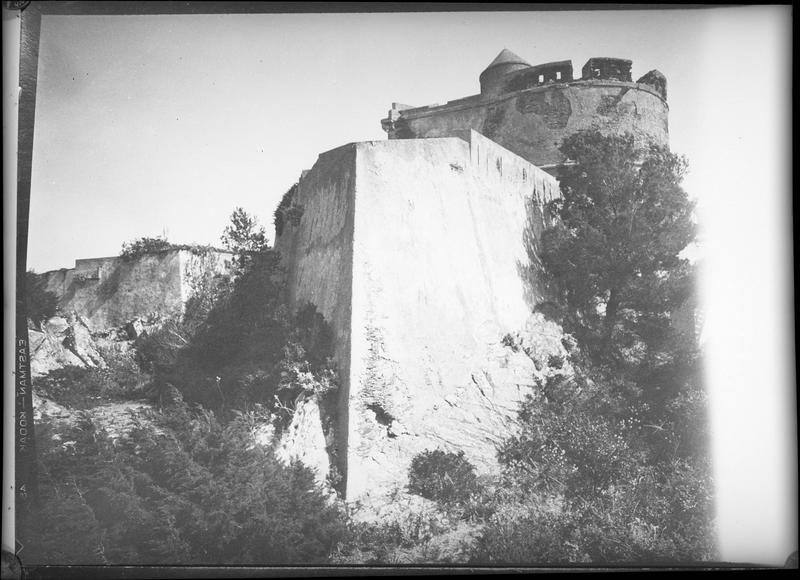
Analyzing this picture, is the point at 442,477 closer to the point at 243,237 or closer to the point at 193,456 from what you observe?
the point at 193,456

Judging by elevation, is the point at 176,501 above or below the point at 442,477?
below

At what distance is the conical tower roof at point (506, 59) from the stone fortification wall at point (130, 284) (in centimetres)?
261

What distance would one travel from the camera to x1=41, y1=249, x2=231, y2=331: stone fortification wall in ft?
16.4

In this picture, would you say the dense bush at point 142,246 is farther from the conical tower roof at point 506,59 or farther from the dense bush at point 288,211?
the conical tower roof at point 506,59

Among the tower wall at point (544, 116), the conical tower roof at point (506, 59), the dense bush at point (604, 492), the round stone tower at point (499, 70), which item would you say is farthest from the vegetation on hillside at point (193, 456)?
the conical tower roof at point (506, 59)

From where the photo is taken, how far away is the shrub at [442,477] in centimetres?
493

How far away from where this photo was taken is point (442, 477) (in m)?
4.95

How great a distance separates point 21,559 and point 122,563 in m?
0.74

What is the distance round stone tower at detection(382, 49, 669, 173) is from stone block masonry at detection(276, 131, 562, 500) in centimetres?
38

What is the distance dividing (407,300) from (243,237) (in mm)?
1356

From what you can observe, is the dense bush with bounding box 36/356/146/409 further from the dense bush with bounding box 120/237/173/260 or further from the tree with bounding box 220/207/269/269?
the tree with bounding box 220/207/269/269

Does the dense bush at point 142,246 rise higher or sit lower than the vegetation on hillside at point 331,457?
higher

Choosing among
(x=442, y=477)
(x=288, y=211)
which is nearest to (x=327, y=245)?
(x=288, y=211)

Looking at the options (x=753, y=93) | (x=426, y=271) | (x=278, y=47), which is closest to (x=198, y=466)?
(x=426, y=271)
